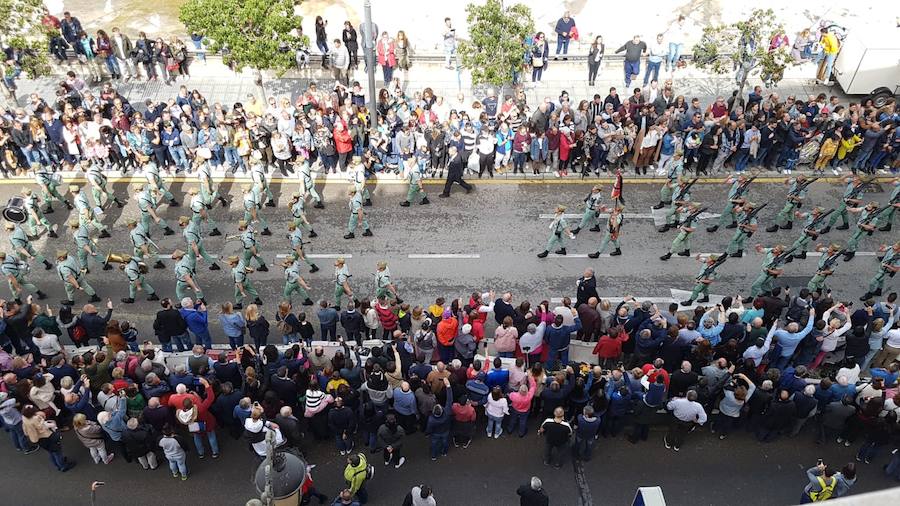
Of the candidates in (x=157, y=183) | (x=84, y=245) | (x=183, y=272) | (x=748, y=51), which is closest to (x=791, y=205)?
(x=748, y=51)

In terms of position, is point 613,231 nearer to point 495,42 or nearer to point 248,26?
point 495,42

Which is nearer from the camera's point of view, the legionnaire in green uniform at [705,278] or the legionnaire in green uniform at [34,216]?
the legionnaire in green uniform at [705,278]

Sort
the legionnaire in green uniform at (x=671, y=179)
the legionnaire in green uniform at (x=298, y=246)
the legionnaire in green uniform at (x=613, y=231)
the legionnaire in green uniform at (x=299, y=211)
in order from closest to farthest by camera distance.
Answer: the legionnaire in green uniform at (x=298, y=246), the legionnaire in green uniform at (x=613, y=231), the legionnaire in green uniform at (x=299, y=211), the legionnaire in green uniform at (x=671, y=179)

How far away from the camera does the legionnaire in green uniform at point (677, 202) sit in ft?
53.8

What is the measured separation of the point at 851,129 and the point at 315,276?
44.2ft

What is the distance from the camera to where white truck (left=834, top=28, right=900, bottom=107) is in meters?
21.0

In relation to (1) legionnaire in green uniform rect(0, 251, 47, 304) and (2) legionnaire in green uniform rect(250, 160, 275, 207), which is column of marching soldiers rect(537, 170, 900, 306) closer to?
(2) legionnaire in green uniform rect(250, 160, 275, 207)

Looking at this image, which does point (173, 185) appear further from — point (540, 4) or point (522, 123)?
point (540, 4)

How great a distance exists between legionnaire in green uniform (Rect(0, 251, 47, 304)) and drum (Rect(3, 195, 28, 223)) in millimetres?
1279

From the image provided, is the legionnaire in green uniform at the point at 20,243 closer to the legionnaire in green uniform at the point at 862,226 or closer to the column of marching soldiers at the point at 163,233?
the column of marching soldiers at the point at 163,233

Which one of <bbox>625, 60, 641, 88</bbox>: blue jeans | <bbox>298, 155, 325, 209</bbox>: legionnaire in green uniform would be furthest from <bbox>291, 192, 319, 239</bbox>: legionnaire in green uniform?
<bbox>625, 60, 641, 88</bbox>: blue jeans

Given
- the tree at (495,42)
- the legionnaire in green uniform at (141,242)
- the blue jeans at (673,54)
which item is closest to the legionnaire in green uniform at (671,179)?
the tree at (495,42)

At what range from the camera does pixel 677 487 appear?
11594 millimetres

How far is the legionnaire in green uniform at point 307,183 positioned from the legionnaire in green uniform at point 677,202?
7.97 meters
